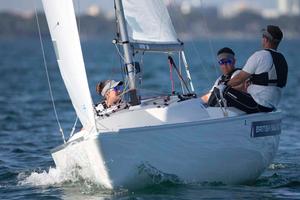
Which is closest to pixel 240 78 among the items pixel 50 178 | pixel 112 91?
pixel 112 91

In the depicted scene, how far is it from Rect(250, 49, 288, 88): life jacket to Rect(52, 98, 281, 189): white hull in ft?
1.06

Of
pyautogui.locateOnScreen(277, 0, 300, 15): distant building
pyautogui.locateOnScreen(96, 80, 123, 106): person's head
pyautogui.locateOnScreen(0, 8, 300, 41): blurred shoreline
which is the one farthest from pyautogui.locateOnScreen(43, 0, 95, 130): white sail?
pyautogui.locateOnScreen(0, 8, 300, 41): blurred shoreline

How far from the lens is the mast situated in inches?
354

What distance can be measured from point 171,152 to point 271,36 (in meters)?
1.59

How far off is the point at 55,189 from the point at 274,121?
2.27 metres

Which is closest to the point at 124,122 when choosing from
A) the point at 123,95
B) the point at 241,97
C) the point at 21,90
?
the point at 123,95

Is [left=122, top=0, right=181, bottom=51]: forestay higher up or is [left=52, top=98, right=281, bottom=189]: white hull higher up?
[left=122, top=0, right=181, bottom=51]: forestay

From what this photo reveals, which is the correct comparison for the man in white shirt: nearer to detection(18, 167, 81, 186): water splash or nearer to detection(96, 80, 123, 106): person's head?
detection(96, 80, 123, 106): person's head

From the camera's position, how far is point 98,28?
13450 centimetres

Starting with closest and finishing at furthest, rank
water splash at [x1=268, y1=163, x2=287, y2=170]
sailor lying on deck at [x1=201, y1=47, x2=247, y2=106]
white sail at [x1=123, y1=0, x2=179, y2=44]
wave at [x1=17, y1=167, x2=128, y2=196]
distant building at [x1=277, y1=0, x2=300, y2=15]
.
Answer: wave at [x1=17, y1=167, x2=128, y2=196]
sailor lying on deck at [x1=201, y1=47, x2=247, y2=106]
white sail at [x1=123, y1=0, x2=179, y2=44]
water splash at [x1=268, y1=163, x2=287, y2=170]
distant building at [x1=277, y1=0, x2=300, y2=15]

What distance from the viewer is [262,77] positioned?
8922mm

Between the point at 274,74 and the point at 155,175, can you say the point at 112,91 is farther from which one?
the point at 274,74

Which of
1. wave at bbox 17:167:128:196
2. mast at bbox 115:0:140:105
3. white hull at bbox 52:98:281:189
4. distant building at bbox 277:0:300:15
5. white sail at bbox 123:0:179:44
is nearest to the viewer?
white hull at bbox 52:98:281:189

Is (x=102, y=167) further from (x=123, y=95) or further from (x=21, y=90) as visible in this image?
(x=21, y=90)
